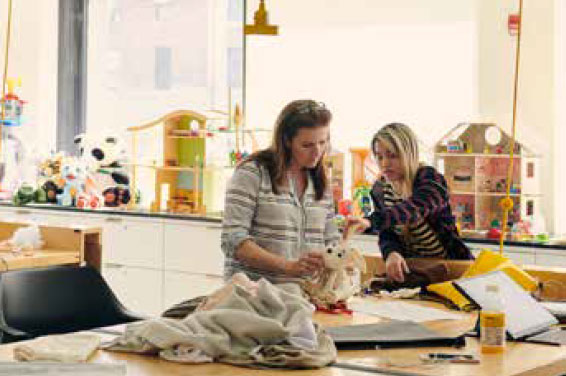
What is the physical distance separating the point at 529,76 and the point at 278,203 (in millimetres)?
2235

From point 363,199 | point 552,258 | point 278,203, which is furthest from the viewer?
point 363,199

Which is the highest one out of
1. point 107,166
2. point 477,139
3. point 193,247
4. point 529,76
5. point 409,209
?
point 529,76

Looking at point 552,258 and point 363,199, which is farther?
point 363,199

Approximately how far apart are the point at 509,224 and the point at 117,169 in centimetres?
266

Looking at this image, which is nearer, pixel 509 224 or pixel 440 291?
pixel 440 291

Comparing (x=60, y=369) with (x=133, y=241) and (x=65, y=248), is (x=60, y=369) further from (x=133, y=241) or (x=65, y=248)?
(x=133, y=241)

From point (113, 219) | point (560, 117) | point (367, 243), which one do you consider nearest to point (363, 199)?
point (367, 243)

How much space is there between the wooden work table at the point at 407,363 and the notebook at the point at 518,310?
9 centimetres

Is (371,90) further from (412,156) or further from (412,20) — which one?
(412,156)

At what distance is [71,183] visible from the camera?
6844 mm

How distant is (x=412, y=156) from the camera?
3826mm

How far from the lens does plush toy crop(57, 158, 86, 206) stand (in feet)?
22.5

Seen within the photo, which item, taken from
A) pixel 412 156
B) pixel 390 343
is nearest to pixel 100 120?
pixel 412 156

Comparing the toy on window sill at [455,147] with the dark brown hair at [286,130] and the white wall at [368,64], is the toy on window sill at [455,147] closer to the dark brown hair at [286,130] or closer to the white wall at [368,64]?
the white wall at [368,64]
